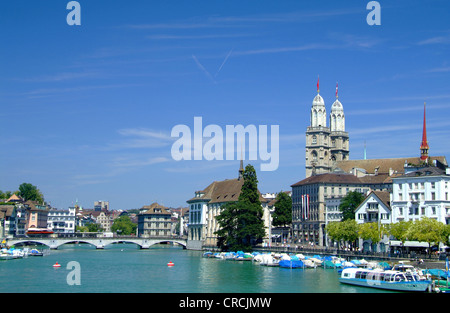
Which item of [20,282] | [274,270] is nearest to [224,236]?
[274,270]

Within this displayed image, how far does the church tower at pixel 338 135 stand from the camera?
179m

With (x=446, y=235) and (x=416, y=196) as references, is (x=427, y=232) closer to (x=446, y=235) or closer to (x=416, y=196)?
(x=446, y=235)

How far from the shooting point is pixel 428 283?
55.3m

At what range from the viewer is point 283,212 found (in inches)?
6112

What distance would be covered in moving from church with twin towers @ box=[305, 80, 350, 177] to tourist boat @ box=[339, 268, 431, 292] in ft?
349

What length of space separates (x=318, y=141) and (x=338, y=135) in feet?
26.3

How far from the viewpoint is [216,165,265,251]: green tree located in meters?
109

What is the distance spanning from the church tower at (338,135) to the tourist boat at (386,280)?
114818mm

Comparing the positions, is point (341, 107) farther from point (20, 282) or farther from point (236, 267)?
point (20, 282)

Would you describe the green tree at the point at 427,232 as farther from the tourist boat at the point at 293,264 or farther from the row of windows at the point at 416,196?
the tourist boat at the point at 293,264

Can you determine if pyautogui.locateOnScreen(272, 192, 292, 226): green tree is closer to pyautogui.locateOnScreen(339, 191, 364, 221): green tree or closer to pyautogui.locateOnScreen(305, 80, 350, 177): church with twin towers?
pyautogui.locateOnScreen(305, 80, 350, 177): church with twin towers

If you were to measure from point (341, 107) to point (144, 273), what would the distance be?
118396mm

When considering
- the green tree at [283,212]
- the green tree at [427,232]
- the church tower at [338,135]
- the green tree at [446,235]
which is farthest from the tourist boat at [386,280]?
the church tower at [338,135]

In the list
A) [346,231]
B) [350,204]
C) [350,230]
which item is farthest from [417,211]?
[350,204]
